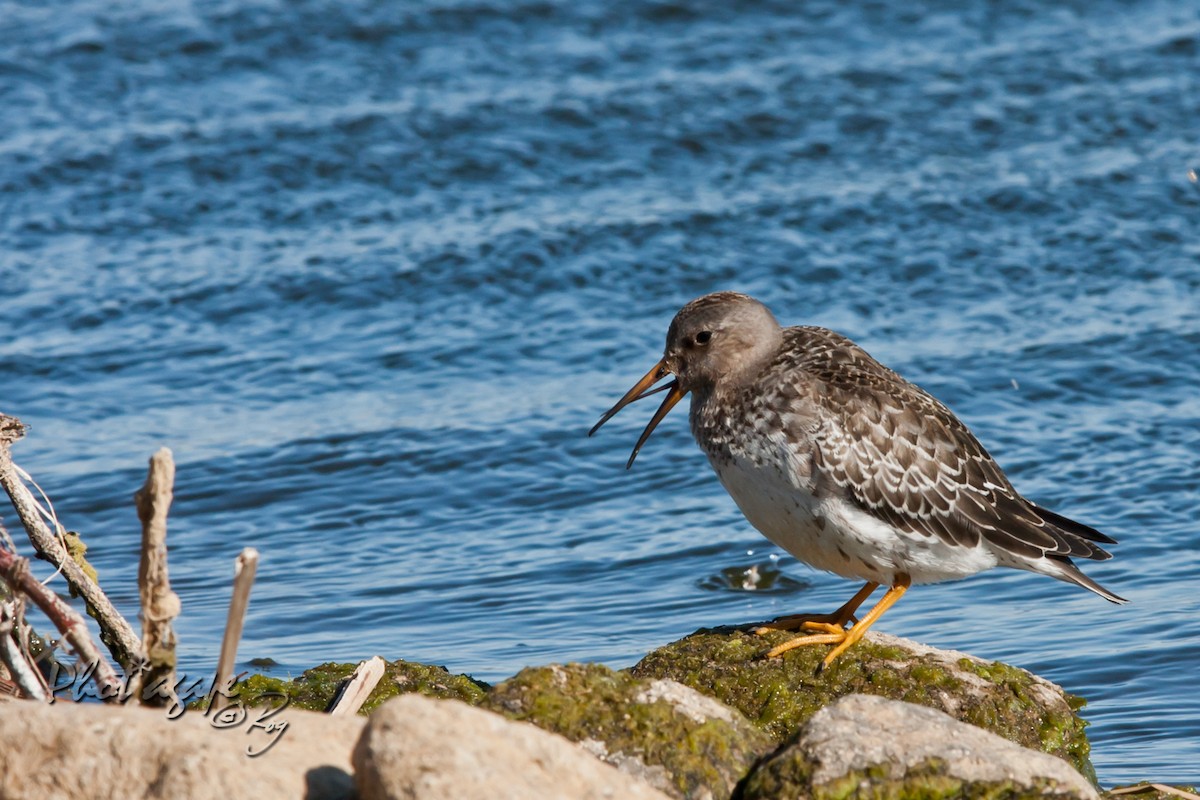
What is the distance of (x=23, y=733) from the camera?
421 cm

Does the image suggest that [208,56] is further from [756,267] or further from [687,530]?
[687,530]

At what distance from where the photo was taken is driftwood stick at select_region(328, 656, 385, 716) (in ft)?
18.5

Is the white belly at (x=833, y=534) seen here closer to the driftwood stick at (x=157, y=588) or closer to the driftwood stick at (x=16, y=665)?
the driftwood stick at (x=157, y=588)

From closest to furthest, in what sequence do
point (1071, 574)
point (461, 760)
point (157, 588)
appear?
point (461, 760) → point (157, 588) → point (1071, 574)

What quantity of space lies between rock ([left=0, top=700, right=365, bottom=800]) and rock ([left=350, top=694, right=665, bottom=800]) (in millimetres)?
210

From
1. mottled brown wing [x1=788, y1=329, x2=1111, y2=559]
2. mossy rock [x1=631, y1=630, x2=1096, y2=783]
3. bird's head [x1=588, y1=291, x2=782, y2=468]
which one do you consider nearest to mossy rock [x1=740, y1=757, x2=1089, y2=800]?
mossy rock [x1=631, y1=630, x2=1096, y2=783]

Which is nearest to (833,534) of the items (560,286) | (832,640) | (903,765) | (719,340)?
(832,640)

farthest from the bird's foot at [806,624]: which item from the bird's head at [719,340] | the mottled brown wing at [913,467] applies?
the bird's head at [719,340]

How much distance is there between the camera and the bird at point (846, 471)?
6266mm

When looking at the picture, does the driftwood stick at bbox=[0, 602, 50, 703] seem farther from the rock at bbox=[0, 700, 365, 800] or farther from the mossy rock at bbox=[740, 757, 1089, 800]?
the mossy rock at bbox=[740, 757, 1089, 800]

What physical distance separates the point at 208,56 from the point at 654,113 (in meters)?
5.76

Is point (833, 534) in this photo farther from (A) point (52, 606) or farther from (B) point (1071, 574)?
(A) point (52, 606)

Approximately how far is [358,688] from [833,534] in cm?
195

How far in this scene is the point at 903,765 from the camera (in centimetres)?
465
